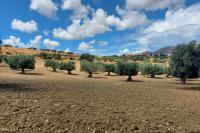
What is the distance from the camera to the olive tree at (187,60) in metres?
58.1

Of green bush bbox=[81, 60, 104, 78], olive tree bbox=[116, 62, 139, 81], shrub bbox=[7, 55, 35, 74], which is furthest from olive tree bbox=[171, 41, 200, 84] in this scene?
shrub bbox=[7, 55, 35, 74]

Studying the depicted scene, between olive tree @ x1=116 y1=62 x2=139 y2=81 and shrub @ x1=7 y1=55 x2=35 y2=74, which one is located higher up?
shrub @ x1=7 y1=55 x2=35 y2=74

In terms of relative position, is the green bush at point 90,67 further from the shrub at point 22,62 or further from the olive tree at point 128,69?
the shrub at point 22,62

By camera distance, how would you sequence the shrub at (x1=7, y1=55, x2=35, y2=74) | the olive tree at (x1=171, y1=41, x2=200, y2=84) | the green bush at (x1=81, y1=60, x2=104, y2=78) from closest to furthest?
1. the olive tree at (x1=171, y1=41, x2=200, y2=84)
2. the shrub at (x1=7, y1=55, x2=35, y2=74)
3. the green bush at (x1=81, y1=60, x2=104, y2=78)

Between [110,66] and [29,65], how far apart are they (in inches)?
1165

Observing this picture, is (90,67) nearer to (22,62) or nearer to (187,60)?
(22,62)

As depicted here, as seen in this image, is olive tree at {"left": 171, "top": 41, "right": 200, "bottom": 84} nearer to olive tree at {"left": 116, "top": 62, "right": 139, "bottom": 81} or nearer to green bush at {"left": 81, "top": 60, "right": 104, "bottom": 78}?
olive tree at {"left": 116, "top": 62, "right": 139, "bottom": 81}

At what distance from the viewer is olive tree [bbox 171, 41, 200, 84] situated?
191ft

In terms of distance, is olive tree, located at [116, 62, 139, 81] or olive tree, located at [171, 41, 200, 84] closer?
olive tree, located at [171, 41, 200, 84]

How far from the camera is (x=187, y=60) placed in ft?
190

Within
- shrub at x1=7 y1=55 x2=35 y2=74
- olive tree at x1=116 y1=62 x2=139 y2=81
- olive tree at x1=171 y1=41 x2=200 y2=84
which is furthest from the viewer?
shrub at x1=7 y1=55 x2=35 y2=74

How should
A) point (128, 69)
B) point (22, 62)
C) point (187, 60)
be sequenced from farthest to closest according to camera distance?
1. point (22, 62)
2. point (128, 69)
3. point (187, 60)

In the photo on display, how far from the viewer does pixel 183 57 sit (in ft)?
192

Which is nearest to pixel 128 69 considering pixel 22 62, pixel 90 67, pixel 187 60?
pixel 90 67
